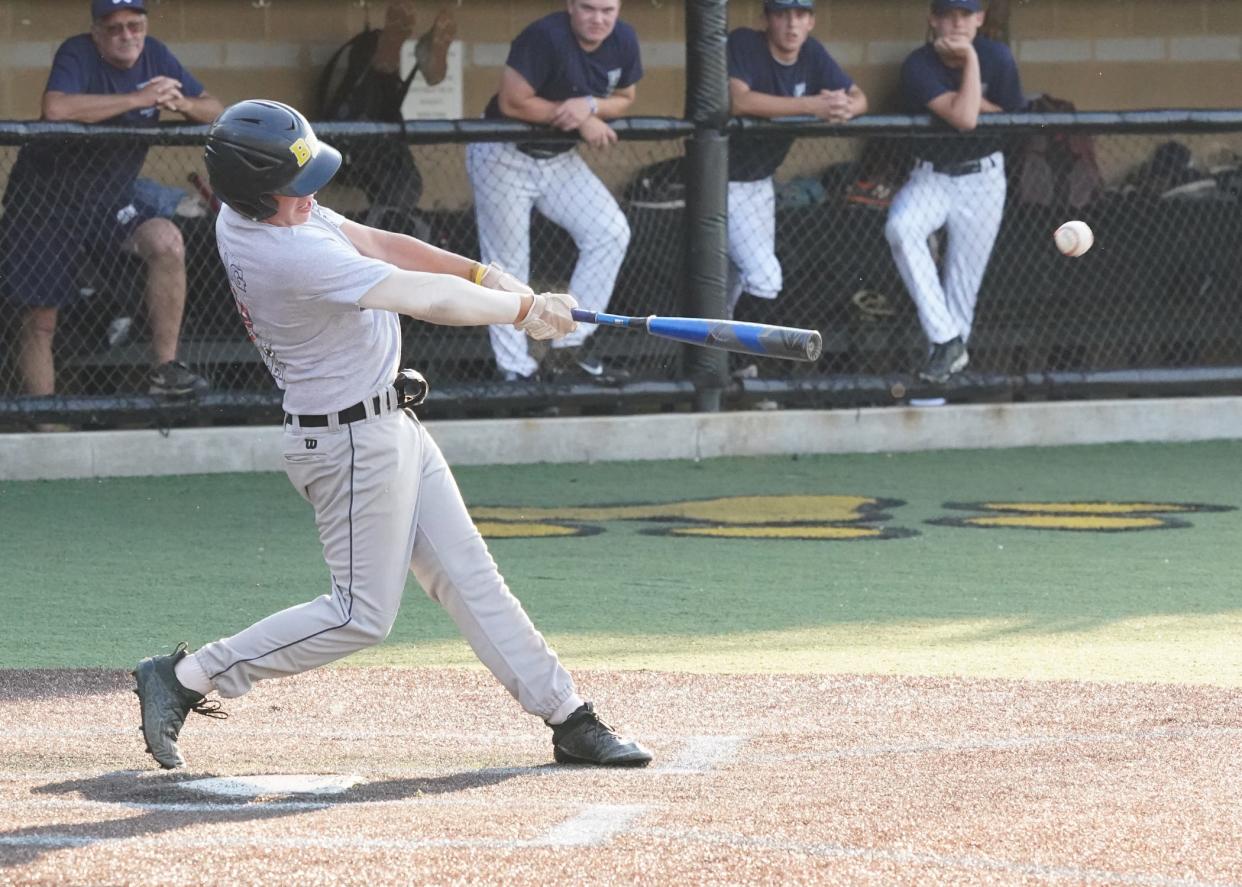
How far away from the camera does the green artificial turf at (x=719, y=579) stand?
570 cm

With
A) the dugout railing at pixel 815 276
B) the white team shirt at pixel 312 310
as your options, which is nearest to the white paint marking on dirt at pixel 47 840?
the white team shirt at pixel 312 310

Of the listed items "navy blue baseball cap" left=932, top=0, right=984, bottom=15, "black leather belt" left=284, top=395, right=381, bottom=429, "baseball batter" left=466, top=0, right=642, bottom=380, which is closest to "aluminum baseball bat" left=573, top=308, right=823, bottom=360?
"black leather belt" left=284, top=395, right=381, bottom=429

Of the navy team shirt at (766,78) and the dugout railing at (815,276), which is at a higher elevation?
the navy team shirt at (766,78)

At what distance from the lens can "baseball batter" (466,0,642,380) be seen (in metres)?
8.77

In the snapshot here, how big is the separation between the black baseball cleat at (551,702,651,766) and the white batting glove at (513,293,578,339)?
2.67ft

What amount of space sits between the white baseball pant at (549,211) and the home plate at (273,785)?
4.68 meters

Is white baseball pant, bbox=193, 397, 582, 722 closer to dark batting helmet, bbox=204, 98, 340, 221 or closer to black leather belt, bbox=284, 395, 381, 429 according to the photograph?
black leather belt, bbox=284, 395, 381, 429

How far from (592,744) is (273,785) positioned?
0.68 metres

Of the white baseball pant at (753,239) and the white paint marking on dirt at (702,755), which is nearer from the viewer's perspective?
the white paint marking on dirt at (702,755)

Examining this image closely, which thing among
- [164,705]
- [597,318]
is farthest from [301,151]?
[164,705]

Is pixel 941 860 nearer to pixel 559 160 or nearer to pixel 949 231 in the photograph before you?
pixel 559 160

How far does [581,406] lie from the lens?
9266 mm

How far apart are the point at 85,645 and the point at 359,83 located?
5120 mm

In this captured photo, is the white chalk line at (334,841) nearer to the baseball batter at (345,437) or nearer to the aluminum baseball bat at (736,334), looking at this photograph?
the baseball batter at (345,437)
